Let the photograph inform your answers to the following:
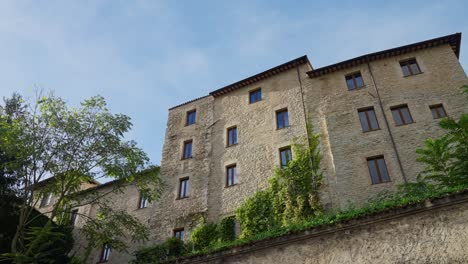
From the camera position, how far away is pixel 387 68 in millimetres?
21500

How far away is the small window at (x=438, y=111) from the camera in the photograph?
1859 centimetres

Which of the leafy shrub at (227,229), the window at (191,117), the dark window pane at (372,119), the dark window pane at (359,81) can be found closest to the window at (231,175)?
the leafy shrub at (227,229)

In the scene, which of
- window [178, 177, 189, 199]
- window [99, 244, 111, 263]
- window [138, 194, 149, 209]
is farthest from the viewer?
window [138, 194, 149, 209]

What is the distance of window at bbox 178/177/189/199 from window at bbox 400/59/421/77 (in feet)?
51.0

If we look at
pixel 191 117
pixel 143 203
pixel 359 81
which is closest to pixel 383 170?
pixel 359 81

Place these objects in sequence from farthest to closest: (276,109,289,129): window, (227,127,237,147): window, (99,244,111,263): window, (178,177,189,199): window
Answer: (227,127,237,147): window < (99,244,111,263): window < (178,177,189,199): window < (276,109,289,129): window

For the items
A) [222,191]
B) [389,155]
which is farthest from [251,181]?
[389,155]

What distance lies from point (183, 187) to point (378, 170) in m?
12.4

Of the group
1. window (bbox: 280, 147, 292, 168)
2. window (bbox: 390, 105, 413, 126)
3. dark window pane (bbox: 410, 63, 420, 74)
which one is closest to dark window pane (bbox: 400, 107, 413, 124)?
Answer: window (bbox: 390, 105, 413, 126)

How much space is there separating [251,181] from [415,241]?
1193 cm

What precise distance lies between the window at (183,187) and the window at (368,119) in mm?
11841

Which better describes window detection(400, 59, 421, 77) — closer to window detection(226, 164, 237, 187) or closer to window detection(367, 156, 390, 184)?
window detection(367, 156, 390, 184)

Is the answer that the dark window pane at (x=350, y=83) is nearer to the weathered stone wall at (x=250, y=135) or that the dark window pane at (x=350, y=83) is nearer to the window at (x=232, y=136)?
the weathered stone wall at (x=250, y=135)

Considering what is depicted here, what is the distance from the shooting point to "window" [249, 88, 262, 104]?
2495 centimetres
